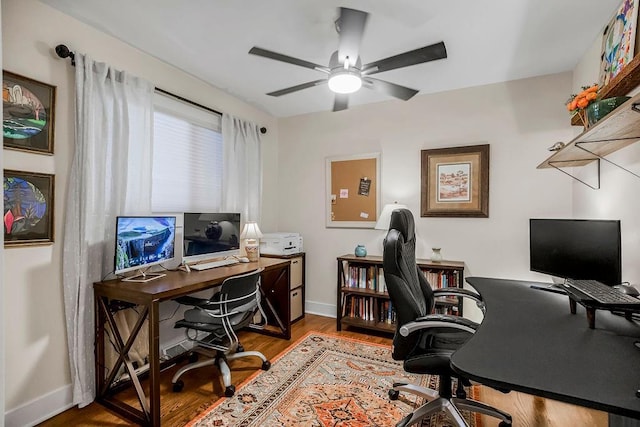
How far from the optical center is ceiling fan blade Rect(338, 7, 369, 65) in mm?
1572

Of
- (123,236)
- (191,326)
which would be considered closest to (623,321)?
(191,326)

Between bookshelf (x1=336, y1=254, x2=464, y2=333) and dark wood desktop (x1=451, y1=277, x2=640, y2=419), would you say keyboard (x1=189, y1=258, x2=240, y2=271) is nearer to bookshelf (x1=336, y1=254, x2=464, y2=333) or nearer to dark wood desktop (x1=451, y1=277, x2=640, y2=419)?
bookshelf (x1=336, y1=254, x2=464, y2=333)

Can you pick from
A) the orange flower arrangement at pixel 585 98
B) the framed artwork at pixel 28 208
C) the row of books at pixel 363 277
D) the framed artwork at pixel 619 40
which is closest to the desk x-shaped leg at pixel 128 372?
the framed artwork at pixel 28 208

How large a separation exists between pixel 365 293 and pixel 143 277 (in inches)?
79.5

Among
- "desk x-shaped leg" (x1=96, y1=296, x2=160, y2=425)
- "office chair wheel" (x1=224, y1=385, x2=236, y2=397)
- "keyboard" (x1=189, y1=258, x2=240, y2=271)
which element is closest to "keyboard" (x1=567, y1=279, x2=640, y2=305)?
"office chair wheel" (x1=224, y1=385, x2=236, y2=397)

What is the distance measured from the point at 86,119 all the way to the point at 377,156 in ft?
8.51

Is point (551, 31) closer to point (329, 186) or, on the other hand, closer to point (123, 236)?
point (329, 186)

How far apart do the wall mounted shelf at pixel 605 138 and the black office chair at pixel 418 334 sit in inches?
38.1

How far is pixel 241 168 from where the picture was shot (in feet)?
10.9

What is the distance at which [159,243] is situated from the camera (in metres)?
2.25

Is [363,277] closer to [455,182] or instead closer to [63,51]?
[455,182]

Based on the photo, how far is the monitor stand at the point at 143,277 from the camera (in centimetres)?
206

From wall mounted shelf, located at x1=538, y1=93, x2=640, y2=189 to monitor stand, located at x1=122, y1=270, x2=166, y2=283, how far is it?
260 cm

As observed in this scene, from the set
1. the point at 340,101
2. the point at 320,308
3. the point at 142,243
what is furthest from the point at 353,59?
the point at 320,308
